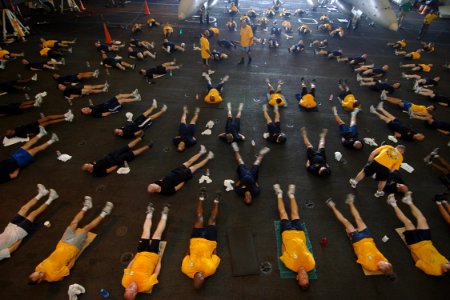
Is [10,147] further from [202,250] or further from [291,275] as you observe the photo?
[291,275]

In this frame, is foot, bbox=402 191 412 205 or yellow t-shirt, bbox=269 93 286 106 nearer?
foot, bbox=402 191 412 205

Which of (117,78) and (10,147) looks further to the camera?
(117,78)

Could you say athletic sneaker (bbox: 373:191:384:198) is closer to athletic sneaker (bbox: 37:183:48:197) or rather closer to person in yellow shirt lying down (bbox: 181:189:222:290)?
person in yellow shirt lying down (bbox: 181:189:222:290)

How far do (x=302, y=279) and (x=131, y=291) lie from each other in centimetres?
332

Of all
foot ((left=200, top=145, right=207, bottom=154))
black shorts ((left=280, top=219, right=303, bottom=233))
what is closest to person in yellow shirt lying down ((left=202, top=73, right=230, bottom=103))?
foot ((left=200, top=145, right=207, bottom=154))

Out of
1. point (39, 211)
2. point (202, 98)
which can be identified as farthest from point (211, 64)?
point (39, 211)

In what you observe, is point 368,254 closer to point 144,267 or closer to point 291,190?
point 291,190

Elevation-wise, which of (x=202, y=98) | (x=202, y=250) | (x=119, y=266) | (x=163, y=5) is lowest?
(x=119, y=266)

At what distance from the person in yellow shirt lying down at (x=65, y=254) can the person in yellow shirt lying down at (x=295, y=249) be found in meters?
4.41

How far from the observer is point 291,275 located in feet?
18.3

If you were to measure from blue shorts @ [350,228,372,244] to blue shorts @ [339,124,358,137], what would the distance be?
3694mm

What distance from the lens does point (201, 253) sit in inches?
222

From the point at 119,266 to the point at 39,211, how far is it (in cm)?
269

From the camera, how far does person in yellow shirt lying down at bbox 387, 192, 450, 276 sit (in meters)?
5.51
